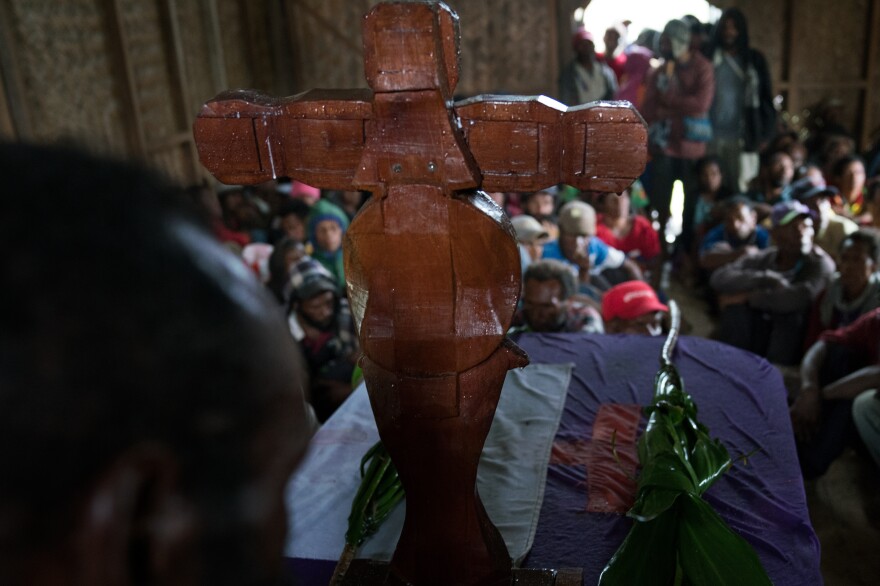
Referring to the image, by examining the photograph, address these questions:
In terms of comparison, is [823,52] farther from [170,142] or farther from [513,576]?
[513,576]

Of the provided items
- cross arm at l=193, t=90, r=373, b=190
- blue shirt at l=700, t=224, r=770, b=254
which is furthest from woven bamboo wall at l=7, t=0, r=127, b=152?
blue shirt at l=700, t=224, r=770, b=254

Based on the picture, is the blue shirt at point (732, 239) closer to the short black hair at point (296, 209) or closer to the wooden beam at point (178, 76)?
the short black hair at point (296, 209)

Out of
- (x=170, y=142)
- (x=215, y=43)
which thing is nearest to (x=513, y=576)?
(x=170, y=142)

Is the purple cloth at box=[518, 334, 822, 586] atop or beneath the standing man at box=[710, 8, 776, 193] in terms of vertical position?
beneath

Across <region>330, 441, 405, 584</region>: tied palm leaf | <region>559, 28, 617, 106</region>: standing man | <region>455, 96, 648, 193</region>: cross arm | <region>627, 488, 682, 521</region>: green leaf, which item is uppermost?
<region>455, 96, 648, 193</region>: cross arm

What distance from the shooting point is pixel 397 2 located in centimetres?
90

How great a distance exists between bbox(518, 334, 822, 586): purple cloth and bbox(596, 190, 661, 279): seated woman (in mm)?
2547

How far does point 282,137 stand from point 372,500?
0.73m

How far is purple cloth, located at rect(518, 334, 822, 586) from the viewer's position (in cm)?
137

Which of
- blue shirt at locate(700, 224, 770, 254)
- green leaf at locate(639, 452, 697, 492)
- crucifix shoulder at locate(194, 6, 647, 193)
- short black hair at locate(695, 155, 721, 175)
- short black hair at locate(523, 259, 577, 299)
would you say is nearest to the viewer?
crucifix shoulder at locate(194, 6, 647, 193)

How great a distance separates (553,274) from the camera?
3146mm

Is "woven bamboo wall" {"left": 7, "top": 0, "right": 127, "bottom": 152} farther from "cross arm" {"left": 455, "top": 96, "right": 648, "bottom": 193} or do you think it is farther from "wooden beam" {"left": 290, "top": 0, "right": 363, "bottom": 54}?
"cross arm" {"left": 455, "top": 96, "right": 648, "bottom": 193}

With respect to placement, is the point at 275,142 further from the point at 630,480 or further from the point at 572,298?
the point at 572,298

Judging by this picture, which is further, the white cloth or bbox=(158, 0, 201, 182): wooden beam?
bbox=(158, 0, 201, 182): wooden beam
